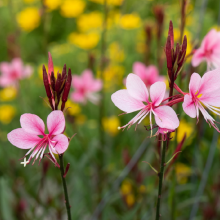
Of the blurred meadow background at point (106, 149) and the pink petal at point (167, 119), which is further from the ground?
the pink petal at point (167, 119)

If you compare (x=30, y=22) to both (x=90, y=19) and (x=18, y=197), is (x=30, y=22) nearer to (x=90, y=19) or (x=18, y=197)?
(x=90, y=19)

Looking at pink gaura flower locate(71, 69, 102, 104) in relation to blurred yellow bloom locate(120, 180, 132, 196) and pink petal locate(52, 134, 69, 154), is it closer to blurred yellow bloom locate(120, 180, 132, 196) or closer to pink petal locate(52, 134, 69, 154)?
blurred yellow bloom locate(120, 180, 132, 196)

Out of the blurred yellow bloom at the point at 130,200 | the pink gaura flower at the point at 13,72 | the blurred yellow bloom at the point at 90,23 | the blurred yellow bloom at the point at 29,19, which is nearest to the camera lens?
the blurred yellow bloom at the point at 130,200

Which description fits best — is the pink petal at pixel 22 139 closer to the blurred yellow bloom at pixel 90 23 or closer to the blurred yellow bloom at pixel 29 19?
the blurred yellow bloom at pixel 90 23

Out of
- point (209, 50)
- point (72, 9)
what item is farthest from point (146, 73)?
point (72, 9)

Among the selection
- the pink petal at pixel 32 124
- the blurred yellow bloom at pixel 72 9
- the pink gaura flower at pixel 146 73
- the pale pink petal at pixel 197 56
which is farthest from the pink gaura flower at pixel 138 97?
the blurred yellow bloom at pixel 72 9

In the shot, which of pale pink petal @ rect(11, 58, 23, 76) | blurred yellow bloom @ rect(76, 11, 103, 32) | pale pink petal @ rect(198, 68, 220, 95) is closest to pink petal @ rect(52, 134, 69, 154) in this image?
pale pink petal @ rect(198, 68, 220, 95)

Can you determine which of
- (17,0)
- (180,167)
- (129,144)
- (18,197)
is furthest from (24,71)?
(17,0)
